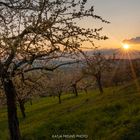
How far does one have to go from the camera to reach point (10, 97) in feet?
58.9

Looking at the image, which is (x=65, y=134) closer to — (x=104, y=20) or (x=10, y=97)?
(x=10, y=97)

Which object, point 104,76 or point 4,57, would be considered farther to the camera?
point 104,76

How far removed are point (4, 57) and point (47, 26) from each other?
3613 millimetres

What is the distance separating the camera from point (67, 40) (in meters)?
13.9

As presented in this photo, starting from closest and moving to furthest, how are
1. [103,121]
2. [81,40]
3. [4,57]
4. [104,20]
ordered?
[104,20]
[81,40]
[4,57]
[103,121]

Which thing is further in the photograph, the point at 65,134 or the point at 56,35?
the point at 65,134

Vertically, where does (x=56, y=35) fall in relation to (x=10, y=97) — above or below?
above

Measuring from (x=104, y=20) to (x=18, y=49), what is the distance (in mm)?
3398

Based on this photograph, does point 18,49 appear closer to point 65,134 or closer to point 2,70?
point 2,70

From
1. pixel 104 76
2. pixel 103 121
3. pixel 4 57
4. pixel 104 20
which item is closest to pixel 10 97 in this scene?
pixel 4 57

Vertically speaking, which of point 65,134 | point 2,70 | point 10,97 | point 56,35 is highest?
point 56,35

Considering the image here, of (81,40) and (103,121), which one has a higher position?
(81,40)

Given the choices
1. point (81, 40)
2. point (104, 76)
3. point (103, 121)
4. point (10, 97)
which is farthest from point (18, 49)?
point (104, 76)

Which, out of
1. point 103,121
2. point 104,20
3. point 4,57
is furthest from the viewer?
point 103,121
